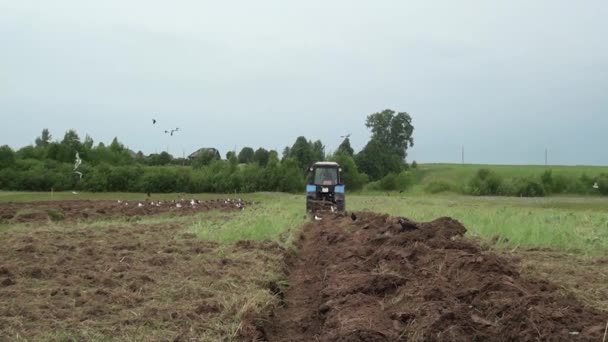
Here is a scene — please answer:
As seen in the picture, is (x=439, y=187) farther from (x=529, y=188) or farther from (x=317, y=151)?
(x=317, y=151)

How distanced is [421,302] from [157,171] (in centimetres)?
5341

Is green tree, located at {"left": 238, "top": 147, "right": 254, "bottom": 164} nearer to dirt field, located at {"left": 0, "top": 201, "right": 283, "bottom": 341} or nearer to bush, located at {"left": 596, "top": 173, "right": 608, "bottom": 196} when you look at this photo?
bush, located at {"left": 596, "top": 173, "right": 608, "bottom": 196}

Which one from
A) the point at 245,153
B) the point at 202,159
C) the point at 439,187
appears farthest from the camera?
the point at 245,153

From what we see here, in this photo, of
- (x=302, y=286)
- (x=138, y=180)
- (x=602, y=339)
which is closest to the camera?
(x=602, y=339)

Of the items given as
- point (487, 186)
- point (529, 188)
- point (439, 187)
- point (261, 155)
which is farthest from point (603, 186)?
point (261, 155)

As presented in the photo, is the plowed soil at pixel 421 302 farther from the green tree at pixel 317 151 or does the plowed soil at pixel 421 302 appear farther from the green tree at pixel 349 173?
the green tree at pixel 317 151

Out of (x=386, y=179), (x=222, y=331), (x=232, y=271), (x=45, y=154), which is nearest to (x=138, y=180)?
(x=45, y=154)

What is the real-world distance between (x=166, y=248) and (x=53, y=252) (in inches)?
93.4

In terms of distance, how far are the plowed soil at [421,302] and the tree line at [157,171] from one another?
48.4 m

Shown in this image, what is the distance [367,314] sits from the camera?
6.26 metres

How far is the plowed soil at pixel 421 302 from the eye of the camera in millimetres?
5312

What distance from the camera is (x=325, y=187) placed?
24.2 m

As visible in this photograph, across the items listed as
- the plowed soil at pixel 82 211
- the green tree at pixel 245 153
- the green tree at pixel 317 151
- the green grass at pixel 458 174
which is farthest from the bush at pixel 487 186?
the green tree at pixel 245 153

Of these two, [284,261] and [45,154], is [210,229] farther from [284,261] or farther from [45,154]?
[45,154]
